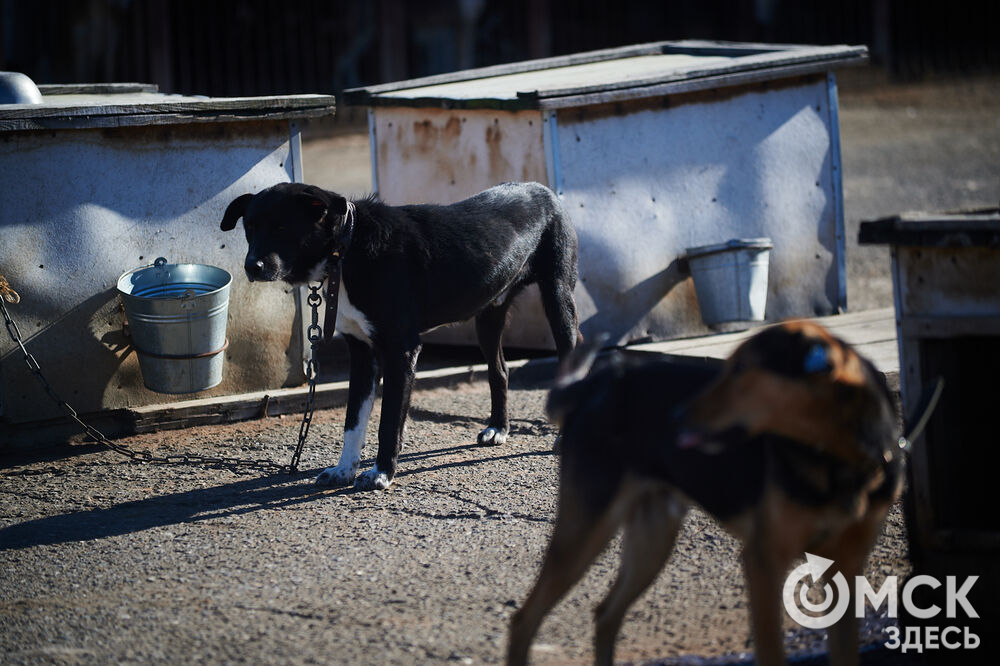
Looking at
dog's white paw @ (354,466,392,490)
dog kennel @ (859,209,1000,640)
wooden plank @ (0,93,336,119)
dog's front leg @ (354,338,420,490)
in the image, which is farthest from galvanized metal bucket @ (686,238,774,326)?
dog kennel @ (859,209,1000,640)

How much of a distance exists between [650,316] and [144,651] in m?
5.09

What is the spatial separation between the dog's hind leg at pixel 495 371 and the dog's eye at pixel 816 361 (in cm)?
378

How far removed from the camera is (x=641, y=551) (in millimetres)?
3615

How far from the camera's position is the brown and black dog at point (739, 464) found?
3.12m

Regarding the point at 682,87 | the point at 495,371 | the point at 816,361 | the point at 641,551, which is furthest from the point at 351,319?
the point at 682,87

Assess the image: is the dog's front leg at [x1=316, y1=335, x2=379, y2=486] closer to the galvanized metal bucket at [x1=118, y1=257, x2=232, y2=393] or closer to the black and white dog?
the black and white dog

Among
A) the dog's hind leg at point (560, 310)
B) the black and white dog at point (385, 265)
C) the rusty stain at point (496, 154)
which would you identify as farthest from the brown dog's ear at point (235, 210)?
the rusty stain at point (496, 154)

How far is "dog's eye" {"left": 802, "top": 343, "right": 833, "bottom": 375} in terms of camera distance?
3037 mm

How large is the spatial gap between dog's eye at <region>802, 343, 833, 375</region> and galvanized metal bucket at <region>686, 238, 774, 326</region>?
523 cm

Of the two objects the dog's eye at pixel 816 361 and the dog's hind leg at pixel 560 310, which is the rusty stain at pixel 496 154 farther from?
the dog's eye at pixel 816 361

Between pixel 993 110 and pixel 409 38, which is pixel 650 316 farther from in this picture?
pixel 993 110

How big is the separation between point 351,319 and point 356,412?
483 millimetres

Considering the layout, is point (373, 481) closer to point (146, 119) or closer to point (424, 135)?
point (146, 119)

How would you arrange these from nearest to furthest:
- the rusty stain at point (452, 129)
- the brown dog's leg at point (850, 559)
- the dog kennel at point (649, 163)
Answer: the brown dog's leg at point (850, 559) → the dog kennel at point (649, 163) → the rusty stain at point (452, 129)
